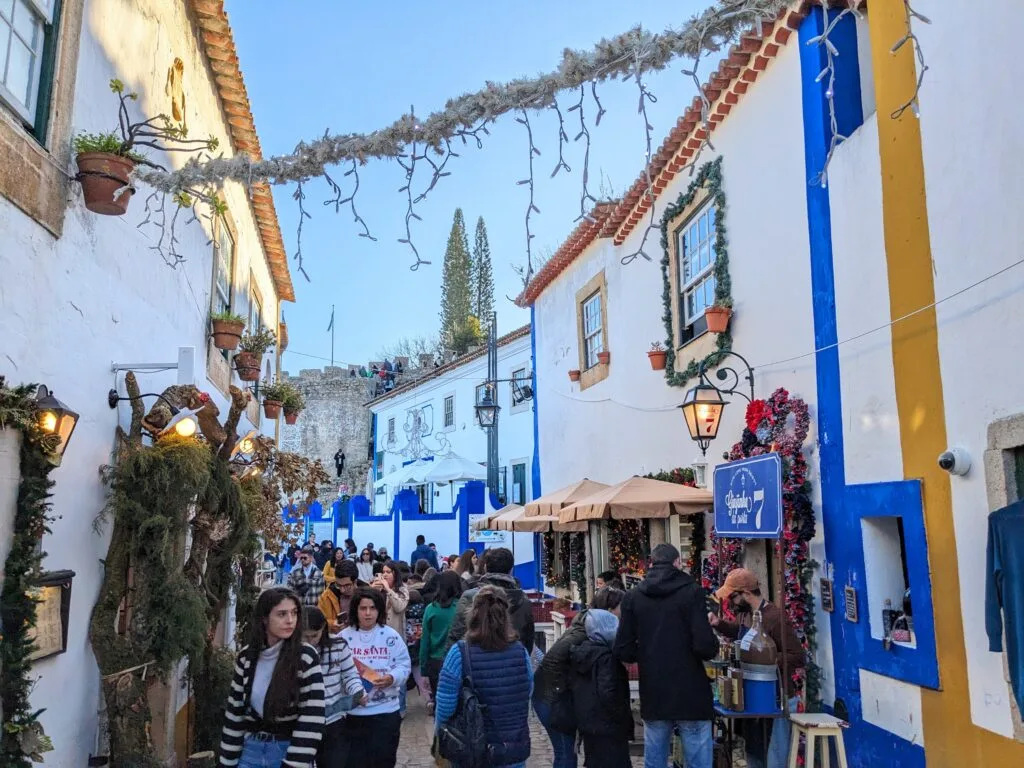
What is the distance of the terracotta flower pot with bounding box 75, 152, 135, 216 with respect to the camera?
16.0ft

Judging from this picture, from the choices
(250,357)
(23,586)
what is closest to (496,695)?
(23,586)

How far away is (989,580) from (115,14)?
6.48m

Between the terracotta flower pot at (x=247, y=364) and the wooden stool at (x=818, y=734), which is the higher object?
the terracotta flower pot at (x=247, y=364)

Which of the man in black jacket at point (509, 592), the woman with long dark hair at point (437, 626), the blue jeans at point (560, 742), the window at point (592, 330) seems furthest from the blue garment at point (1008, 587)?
the window at point (592, 330)

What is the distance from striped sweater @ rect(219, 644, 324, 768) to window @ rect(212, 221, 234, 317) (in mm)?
6032

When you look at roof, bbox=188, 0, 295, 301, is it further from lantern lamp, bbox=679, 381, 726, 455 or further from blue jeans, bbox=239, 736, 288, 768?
lantern lamp, bbox=679, 381, 726, 455

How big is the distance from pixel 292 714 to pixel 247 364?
22.4ft

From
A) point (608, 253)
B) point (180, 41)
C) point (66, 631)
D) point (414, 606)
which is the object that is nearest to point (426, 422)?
point (608, 253)

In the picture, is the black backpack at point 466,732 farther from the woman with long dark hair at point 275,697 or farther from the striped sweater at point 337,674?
the woman with long dark hair at point 275,697

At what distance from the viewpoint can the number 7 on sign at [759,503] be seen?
243 inches

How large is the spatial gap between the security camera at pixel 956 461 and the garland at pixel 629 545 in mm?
6051

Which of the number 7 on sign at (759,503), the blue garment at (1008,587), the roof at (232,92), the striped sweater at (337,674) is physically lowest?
the striped sweater at (337,674)

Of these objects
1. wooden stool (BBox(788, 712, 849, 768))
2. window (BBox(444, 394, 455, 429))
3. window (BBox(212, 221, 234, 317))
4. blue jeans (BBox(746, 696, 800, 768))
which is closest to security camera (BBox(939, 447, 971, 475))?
wooden stool (BBox(788, 712, 849, 768))

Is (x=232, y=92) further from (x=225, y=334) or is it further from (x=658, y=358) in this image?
(x=658, y=358)
